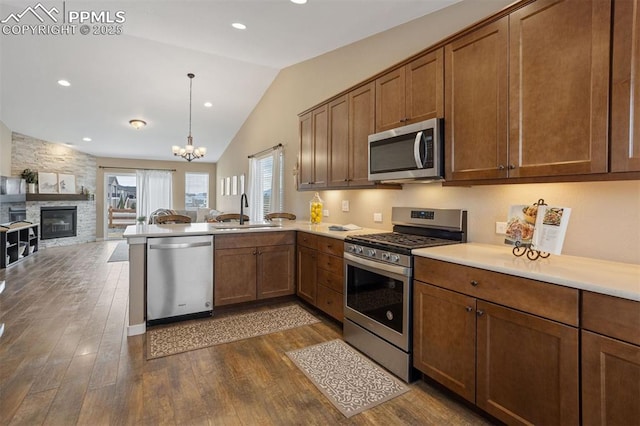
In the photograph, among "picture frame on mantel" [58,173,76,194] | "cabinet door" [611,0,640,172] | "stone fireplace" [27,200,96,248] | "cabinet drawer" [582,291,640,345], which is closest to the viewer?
"cabinet drawer" [582,291,640,345]

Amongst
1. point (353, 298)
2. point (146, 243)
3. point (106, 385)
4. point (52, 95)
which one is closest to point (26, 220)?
point (52, 95)

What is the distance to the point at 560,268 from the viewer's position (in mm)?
1547

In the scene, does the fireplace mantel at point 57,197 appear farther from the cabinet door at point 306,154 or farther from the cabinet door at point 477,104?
the cabinet door at point 477,104

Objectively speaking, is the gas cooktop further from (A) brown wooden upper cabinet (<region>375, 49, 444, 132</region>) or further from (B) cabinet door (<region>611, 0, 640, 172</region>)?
(B) cabinet door (<region>611, 0, 640, 172</region>)

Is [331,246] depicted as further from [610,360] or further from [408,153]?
[610,360]

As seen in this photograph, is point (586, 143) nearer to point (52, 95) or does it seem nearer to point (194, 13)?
point (194, 13)

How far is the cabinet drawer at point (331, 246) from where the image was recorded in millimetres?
2939

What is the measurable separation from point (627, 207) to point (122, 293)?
16.7 ft

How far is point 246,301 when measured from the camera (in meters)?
3.52

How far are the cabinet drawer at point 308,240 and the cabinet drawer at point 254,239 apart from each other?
0.14 metres

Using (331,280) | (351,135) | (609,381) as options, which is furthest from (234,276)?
(609,381)

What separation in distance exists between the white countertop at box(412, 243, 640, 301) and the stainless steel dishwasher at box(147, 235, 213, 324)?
2.20 metres

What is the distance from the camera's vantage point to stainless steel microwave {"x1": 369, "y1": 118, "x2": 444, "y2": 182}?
2.26 metres

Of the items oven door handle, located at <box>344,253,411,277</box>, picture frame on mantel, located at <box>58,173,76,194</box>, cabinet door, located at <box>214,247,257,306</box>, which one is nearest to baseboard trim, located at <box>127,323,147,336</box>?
cabinet door, located at <box>214,247,257,306</box>
